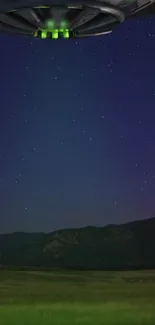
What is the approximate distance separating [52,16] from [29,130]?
1.60 metres

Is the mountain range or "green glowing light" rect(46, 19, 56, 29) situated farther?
the mountain range

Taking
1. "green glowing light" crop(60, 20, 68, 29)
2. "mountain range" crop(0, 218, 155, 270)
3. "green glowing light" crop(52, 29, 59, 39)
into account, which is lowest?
"mountain range" crop(0, 218, 155, 270)

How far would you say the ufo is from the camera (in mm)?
635

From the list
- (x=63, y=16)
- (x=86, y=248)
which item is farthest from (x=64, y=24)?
(x=86, y=248)

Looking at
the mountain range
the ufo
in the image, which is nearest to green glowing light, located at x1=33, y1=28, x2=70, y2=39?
the ufo

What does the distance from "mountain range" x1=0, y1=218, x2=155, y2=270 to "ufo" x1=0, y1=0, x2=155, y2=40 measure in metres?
1.52

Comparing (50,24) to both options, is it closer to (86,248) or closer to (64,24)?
(64,24)

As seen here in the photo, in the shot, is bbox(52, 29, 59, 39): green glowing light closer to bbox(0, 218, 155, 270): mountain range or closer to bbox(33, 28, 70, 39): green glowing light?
bbox(33, 28, 70, 39): green glowing light

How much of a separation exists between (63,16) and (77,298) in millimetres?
1666

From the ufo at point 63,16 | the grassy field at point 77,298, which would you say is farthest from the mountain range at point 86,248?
the ufo at point 63,16

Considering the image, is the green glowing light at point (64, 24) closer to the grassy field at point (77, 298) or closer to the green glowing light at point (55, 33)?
the green glowing light at point (55, 33)

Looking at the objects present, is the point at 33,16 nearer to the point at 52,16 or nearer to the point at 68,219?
the point at 52,16

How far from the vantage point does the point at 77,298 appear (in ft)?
7.14

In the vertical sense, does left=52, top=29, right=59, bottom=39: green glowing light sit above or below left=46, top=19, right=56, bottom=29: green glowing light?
below
